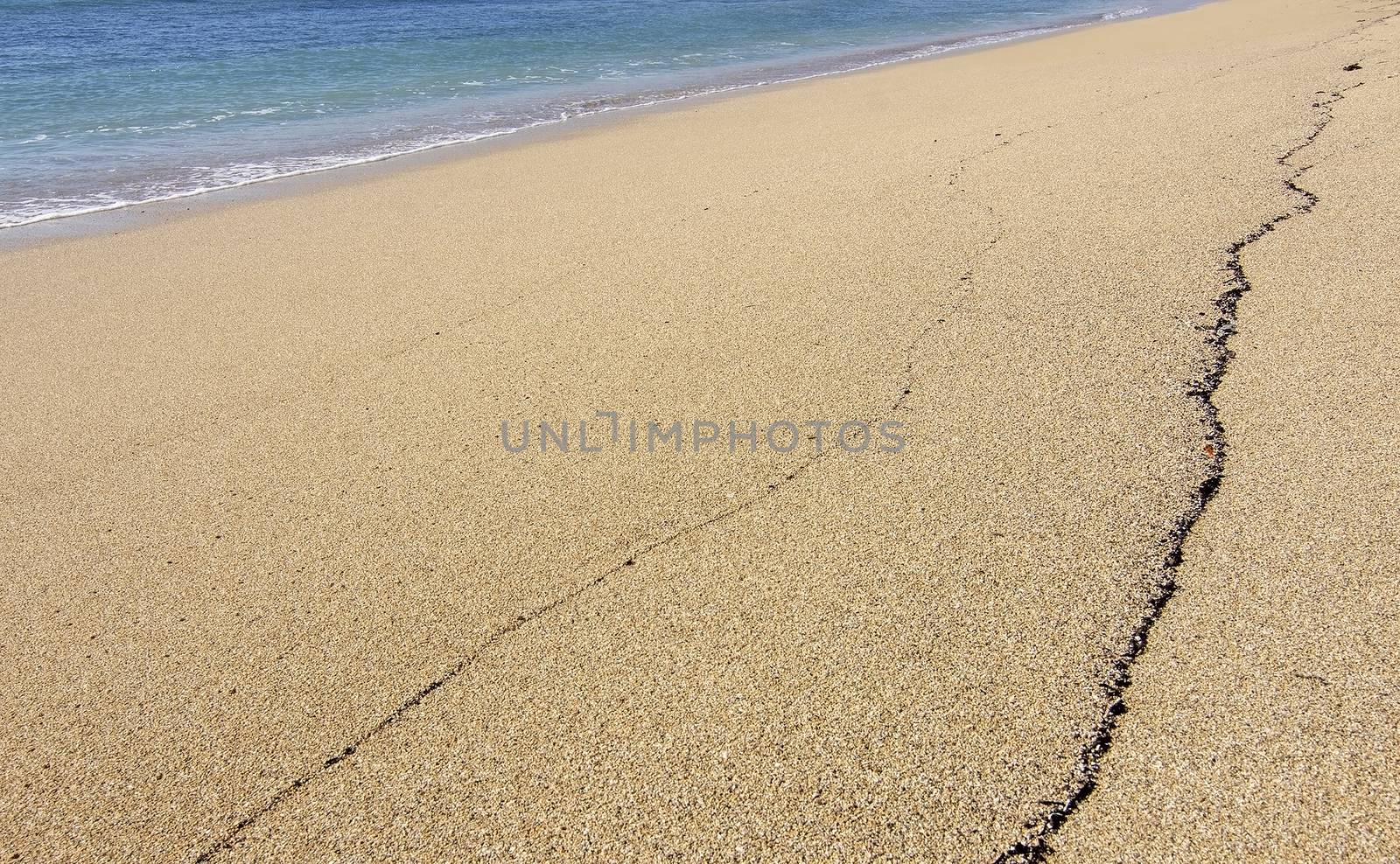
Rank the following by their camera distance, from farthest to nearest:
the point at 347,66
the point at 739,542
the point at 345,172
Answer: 1. the point at 347,66
2. the point at 345,172
3. the point at 739,542

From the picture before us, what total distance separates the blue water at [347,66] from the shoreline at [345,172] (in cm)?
20

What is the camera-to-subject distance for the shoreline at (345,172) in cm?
616

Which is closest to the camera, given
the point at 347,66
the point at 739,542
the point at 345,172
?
the point at 739,542

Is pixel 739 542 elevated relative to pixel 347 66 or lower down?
elevated

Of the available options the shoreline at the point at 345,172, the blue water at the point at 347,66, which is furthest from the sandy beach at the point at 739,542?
the blue water at the point at 347,66

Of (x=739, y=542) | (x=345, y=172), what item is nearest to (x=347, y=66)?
(x=345, y=172)

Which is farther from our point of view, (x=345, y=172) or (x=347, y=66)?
(x=347, y=66)

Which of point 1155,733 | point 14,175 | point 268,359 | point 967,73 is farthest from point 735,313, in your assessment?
point 967,73

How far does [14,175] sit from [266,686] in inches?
297

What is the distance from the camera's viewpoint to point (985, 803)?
1.69 m

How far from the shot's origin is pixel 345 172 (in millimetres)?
7477

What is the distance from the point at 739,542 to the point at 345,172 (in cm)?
616

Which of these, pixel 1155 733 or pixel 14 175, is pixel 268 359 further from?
pixel 14 175

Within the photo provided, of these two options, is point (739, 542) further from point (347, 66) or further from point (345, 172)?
point (347, 66)
